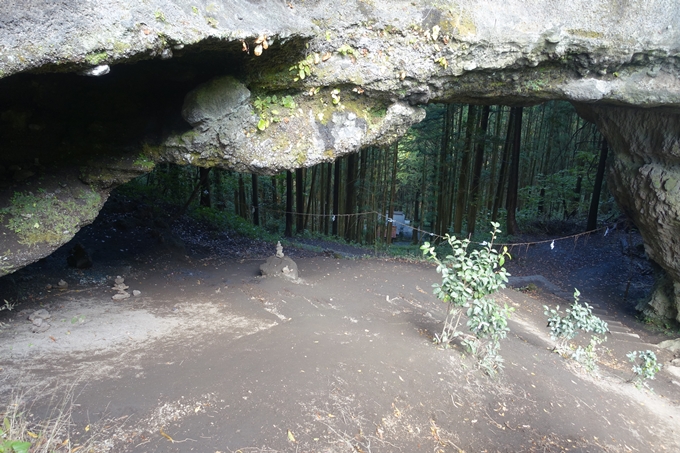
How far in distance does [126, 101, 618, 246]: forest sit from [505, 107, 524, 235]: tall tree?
35mm

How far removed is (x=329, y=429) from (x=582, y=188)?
1891 cm

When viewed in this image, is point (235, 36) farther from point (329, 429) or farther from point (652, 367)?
point (652, 367)

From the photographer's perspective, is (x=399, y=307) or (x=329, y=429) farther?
(x=399, y=307)

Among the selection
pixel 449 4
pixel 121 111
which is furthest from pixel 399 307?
pixel 121 111

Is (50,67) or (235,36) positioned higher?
(235,36)

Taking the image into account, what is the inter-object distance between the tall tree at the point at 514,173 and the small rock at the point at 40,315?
44.4ft

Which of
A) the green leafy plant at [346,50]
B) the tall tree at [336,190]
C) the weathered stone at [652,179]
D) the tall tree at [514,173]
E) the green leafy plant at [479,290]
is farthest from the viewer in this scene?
the tall tree at [336,190]

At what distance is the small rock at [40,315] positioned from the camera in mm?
4513

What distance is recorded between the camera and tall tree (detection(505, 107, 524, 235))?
44.0ft

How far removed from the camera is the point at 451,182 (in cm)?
1644

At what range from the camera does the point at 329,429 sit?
330 centimetres

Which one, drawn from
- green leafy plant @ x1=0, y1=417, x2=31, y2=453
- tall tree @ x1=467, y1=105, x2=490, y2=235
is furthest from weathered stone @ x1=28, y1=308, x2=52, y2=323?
tall tree @ x1=467, y1=105, x2=490, y2=235

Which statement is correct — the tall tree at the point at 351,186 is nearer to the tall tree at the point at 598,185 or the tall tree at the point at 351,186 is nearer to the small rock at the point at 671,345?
the tall tree at the point at 598,185

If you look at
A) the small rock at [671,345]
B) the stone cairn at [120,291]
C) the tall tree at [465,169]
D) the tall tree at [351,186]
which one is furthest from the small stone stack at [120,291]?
the tall tree at [465,169]
